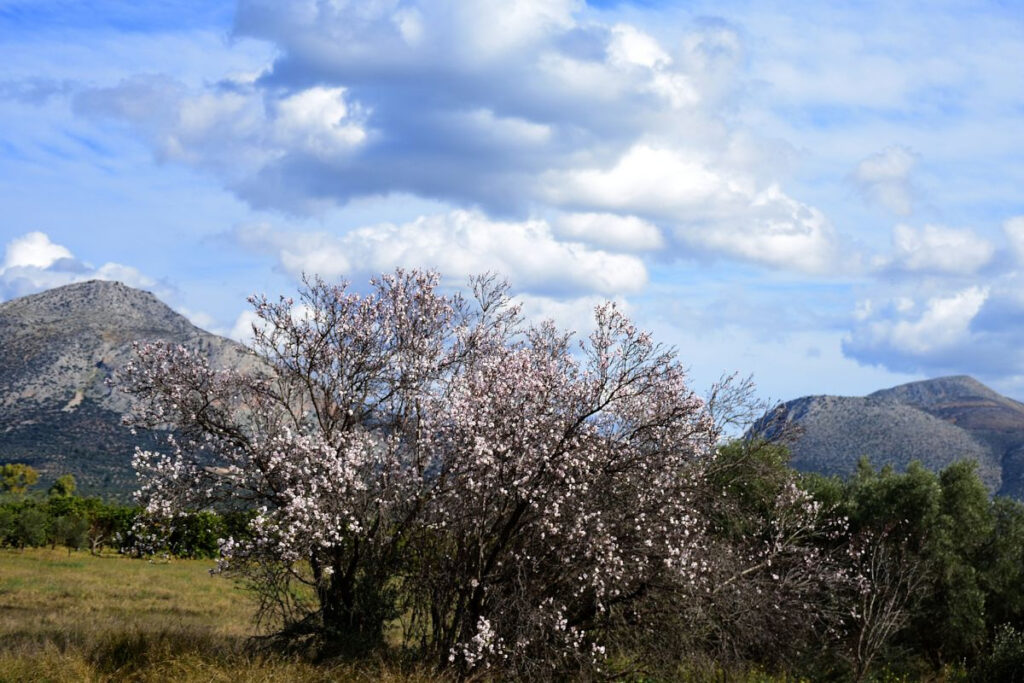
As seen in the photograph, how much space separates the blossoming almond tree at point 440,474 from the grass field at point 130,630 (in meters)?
1.35

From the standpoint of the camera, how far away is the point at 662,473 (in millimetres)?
14234

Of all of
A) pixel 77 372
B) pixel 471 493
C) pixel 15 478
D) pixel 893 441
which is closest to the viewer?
pixel 471 493

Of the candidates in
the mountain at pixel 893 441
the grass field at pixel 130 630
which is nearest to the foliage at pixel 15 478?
the grass field at pixel 130 630

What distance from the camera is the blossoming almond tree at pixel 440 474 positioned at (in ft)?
45.2

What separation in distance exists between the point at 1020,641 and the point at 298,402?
54.3 ft

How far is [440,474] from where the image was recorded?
577 inches

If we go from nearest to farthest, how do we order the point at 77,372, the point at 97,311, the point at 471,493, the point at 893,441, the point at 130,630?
the point at 471,493 < the point at 130,630 < the point at 893,441 < the point at 77,372 < the point at 97,311

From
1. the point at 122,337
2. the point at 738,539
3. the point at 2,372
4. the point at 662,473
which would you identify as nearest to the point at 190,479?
the point at 662,473

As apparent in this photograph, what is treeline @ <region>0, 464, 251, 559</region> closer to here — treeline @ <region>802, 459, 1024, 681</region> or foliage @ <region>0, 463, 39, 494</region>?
foliage @ <region>0, 463, 39, 494</region>

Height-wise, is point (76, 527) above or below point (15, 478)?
below

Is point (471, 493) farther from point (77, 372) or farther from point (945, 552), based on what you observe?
point (77, 372)

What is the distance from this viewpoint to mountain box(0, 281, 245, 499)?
314 feet

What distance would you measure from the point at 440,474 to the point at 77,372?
5034 inches

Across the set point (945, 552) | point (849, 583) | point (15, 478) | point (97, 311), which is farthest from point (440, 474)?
point (97, 311)
